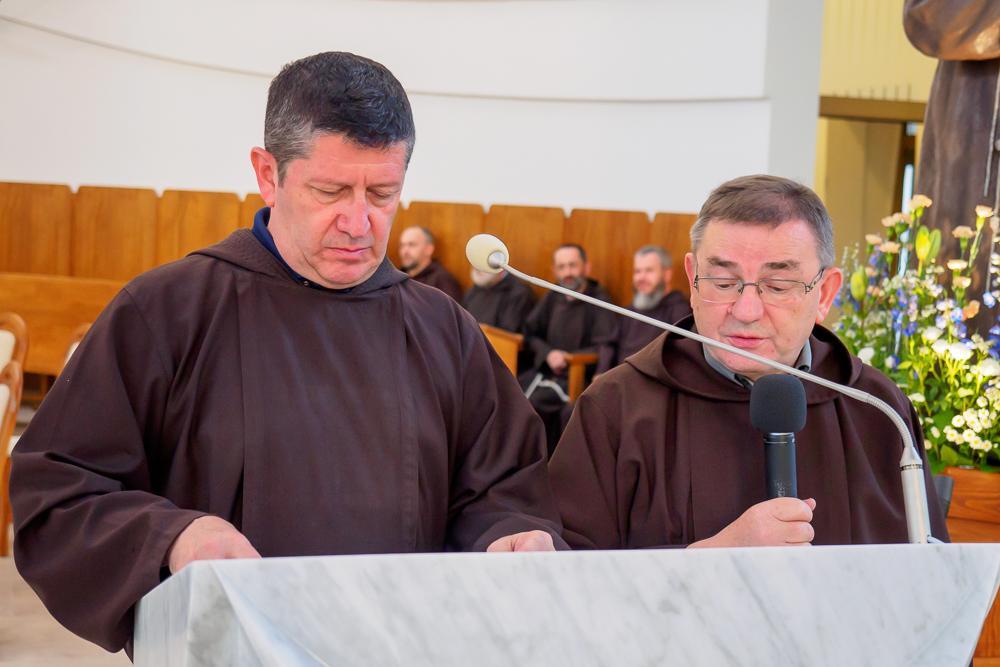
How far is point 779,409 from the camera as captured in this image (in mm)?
2189

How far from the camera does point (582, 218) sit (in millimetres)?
11203

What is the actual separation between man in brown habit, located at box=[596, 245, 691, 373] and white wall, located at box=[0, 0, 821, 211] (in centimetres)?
166

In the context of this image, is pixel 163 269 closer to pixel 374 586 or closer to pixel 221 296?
pixel 221 296

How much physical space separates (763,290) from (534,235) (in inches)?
340

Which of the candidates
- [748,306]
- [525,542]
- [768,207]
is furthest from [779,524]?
[768,207]

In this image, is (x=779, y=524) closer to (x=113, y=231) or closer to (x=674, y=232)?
(x=674, y=232)

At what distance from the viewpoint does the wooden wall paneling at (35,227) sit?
1220 centimetres

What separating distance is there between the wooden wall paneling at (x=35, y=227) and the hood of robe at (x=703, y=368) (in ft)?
34.0

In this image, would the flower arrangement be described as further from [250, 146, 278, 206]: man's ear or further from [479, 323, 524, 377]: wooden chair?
[479, 323, 524, 377]: wooden chair

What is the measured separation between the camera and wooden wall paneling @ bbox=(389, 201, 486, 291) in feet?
37.8

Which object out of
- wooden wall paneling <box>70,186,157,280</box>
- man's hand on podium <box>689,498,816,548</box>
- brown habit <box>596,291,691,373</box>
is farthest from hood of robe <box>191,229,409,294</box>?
wooden wall paneling <box>70,186,157,280</box>

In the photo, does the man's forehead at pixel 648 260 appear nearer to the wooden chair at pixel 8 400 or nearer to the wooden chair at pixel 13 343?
the wooden chair at pixel 13 343

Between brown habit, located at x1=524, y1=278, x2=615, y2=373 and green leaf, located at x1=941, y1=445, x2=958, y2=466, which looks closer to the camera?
green leaf, located at x1=941, y1=445, x2=958, y2=466

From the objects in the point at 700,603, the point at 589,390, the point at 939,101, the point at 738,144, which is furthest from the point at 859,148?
the point at 700,603
